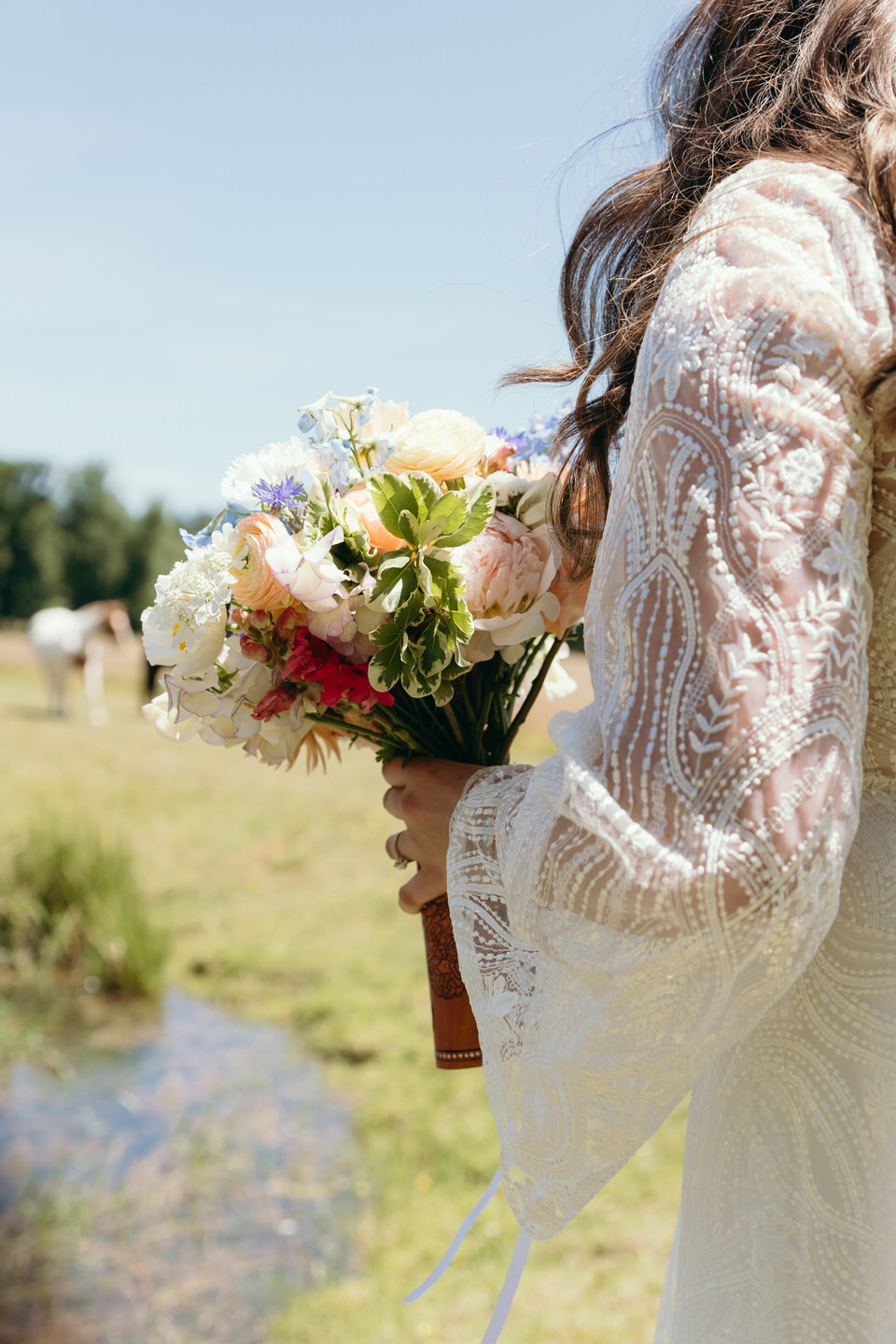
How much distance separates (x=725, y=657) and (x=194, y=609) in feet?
2.24

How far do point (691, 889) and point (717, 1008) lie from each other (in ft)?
0.37

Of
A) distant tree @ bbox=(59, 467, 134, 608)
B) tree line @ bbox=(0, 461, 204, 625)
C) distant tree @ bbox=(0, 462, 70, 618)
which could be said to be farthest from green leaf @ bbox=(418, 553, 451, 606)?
distant tree @ bbox=(59, 467, 134, 608)

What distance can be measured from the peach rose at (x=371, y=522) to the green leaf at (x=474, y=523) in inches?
2.3

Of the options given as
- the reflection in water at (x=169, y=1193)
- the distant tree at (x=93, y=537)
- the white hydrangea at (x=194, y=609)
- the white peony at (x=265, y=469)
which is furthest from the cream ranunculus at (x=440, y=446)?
the distant tree at (x=93, y=537)

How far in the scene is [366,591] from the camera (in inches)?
46.2

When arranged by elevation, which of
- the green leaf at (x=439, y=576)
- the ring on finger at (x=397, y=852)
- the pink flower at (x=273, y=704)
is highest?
the green leaf at (x=439, y=576)

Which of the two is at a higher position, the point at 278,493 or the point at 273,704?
the point at 278,493

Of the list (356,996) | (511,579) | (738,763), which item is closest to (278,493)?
(511,579)

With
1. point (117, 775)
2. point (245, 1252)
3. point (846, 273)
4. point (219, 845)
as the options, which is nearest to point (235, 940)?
point (219, 845)

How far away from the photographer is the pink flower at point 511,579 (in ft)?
3.91

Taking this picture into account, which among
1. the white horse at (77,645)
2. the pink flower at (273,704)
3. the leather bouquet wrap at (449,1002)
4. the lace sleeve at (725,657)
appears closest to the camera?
the lace sleeve at (725,657)

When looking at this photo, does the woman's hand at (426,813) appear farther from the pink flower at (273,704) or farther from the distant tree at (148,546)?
the distant tree at (148,546)

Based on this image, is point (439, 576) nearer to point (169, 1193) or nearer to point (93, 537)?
point (169, 1193)

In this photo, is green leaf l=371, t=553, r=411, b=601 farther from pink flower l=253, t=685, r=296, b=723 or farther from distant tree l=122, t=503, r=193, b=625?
Result: distant tree l=122, t=503, r=193, b=625
